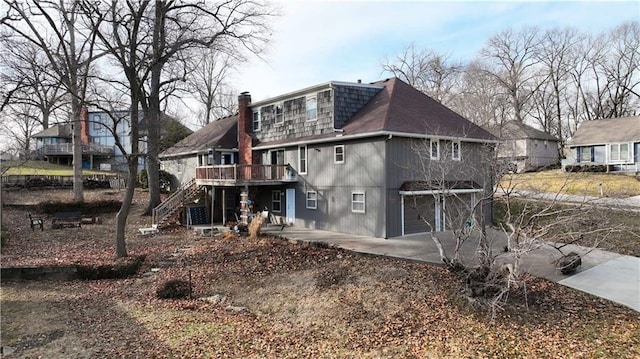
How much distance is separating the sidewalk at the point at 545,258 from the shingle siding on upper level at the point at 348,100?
5.39m

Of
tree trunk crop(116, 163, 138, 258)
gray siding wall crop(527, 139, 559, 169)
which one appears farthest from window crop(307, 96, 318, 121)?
gray siding wall crop(527, 139, 559, 169)

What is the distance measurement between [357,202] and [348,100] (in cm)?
492

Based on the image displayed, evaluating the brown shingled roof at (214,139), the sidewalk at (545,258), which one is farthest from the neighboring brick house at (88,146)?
the sidewalk at (545,258)

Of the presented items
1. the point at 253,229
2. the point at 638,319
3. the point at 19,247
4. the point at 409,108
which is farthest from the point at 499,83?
the point at 19,247

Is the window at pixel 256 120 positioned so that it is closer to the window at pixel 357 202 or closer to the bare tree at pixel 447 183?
the window at pixel 357 202

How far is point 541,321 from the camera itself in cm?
853

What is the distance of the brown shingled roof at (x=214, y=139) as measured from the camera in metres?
25.0

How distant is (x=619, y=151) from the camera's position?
31.7 metres

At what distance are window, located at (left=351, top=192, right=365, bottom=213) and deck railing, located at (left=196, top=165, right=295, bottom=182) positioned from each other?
4.47m

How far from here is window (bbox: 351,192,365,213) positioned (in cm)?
1716

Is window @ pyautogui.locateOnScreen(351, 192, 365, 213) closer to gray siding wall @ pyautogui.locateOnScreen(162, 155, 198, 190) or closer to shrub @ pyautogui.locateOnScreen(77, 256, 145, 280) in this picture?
shrub @ pyautogui.locateOnScreen(77, 256, 145, 280)

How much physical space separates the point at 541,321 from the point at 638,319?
1941mm

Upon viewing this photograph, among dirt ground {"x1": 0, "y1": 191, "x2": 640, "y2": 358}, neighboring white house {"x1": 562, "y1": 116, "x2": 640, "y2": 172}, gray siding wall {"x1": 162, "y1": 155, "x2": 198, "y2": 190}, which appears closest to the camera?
dirt ground {"x1": 0, "y1": 191, "x2": 640, "y2": 358}

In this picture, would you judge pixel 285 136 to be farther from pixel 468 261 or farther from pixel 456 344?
pixel 456 344
